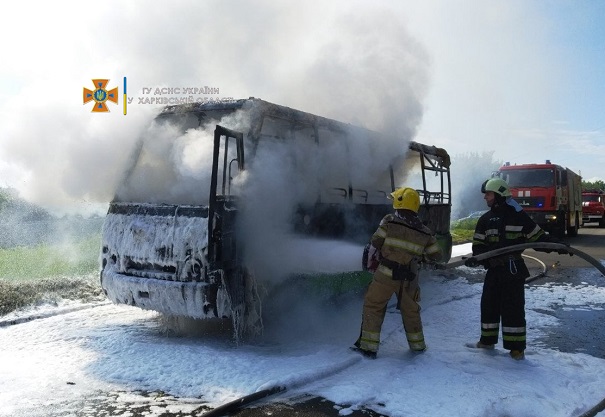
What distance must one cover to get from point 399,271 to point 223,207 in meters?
1.72

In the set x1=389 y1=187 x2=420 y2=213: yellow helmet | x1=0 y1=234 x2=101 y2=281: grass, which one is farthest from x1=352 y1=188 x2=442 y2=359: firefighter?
x1=0 y1=234 x2=101 y2=281: grass

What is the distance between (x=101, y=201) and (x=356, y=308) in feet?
11.4

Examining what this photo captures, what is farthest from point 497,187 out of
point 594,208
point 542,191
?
point 594,208

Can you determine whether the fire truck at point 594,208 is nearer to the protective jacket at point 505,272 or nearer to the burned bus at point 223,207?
the burned bus at point 223,207

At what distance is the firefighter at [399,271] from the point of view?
4.91m

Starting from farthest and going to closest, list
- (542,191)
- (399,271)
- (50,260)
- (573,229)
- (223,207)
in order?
(573,229)
(542,191)
(50,260)
(399,271)
(223,207)

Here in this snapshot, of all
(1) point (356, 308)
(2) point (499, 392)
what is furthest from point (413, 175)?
(2) point (499, 392)

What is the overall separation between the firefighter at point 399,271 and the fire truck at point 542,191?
1476 cm

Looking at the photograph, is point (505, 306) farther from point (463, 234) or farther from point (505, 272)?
point (463, 234)

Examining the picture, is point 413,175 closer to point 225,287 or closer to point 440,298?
point 440,298

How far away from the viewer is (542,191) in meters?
18.5

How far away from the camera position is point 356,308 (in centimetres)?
699

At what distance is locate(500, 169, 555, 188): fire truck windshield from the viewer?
61.1ft

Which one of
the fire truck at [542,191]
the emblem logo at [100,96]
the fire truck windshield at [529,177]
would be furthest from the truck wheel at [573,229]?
the emblem logo at [100,96]
